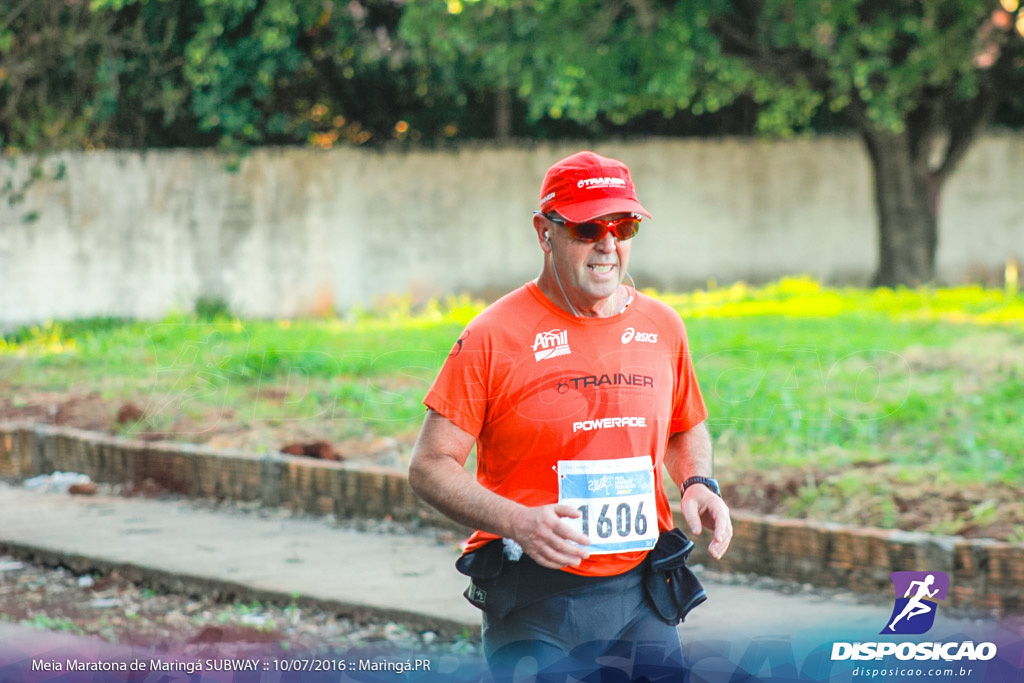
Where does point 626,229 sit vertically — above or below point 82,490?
above

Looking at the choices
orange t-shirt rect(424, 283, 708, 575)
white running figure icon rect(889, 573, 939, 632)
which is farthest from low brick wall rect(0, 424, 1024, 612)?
orange t-shirt rect(424, 283, 708, 575)

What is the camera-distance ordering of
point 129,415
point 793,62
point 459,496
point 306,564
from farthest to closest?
point 793,62, point 129,415, point 306,564, point 459,496

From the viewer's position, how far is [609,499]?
311 cm

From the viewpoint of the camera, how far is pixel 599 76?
14.3m

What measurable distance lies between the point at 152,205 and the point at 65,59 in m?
→ 2.02

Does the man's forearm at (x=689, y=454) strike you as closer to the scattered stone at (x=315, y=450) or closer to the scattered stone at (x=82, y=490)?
the scattered stone at (x=315, y=450)

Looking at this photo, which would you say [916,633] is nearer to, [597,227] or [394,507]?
[597,227]

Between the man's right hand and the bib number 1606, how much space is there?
0.63 feet

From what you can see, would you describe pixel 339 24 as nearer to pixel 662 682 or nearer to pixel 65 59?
pixel 65 59

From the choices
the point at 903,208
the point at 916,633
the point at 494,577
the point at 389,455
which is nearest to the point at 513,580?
the point at 494,577

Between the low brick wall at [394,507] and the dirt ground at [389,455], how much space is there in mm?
224

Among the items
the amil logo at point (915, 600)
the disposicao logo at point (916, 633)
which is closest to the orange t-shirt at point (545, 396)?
the disposicao logo at point (916, 633)

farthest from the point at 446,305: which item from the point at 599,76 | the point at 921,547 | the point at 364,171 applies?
the point at 921,547

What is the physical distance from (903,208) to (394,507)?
33.6 ft
